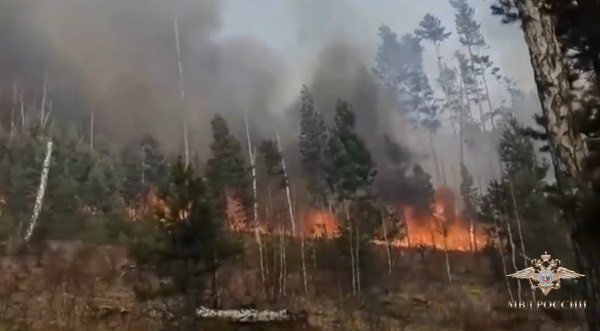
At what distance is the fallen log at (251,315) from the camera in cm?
536

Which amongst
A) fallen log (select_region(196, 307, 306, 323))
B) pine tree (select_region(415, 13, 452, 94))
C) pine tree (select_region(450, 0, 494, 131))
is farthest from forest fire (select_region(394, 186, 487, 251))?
pine tree (select_region(415, 13, 452, 94))

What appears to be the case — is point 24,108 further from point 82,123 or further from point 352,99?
point 352,99

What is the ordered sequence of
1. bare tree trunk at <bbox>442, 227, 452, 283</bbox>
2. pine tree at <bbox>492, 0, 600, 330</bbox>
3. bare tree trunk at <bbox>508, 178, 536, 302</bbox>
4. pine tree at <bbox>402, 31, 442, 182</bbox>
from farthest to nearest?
pine tree at <bbox>402, 31, 442, 182</bbox>
bare tree trunk at <bbox>442, 227, 452, 283</bbox>
bare tree trunk at <bbox>508, 178, 536, 302</bbox>
pine tree at <bbox>492, 0, 600, 330</bbox>

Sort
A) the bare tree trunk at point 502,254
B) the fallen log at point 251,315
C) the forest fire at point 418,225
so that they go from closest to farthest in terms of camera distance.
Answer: the fallen log at point 251,315
the bare tree trunk at point 502,254
the forest fire at point 418,225

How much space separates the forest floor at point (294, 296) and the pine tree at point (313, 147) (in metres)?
0.83

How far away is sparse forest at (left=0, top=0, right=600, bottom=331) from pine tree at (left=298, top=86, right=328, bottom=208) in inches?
1.0

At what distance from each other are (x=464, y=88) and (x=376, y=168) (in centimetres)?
190

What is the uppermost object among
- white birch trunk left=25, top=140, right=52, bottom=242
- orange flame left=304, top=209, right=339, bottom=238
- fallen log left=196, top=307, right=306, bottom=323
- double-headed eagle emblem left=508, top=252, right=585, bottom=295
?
white birch trunk left=25, top=140, right=52, bottom=242

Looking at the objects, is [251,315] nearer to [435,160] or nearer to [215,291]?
[215,291]

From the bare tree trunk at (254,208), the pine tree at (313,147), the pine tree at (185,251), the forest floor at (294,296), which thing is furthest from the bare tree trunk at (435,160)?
the pine tree at (185,251)

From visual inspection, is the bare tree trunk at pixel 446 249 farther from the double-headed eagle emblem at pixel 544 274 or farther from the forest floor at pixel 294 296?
the double-headed eagle emblem at pixel 544 274

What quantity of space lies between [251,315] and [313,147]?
219cm

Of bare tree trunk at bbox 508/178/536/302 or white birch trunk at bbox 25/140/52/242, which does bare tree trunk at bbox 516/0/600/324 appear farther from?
white birch trunk at bbox 25/140/52/242

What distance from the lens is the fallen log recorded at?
5.36 m
